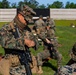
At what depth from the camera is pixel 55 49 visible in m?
13.3

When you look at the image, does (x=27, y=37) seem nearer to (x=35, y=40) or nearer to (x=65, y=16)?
(x=35, y=40)

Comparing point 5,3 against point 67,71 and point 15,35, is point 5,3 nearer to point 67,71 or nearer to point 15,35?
point 15,35

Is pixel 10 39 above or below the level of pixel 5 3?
above

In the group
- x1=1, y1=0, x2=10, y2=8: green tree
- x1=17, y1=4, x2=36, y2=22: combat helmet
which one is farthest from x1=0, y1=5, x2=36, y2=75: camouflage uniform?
x1=1, y1=0, x2=10, y2=8: green tree

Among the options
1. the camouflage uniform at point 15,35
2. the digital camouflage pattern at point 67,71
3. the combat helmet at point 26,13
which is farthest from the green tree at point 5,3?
the digital camouflage pattern at point 67,71

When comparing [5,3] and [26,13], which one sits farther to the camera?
[5,3]

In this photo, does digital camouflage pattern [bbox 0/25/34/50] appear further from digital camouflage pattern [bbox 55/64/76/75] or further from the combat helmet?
digital camouflage pattern [bbox 55/64/76/75]

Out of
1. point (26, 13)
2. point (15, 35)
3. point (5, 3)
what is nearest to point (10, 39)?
point (15, 35)

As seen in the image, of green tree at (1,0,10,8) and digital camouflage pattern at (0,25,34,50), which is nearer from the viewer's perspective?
digital camouflage pattern at (0,25,34,50)

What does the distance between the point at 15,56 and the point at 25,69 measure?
27 cm

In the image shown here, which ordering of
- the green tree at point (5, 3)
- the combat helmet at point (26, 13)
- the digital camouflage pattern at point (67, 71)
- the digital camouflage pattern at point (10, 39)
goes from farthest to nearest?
the green tree at point (5, 3), the combat helmet at point (26, 13), the digital camouflage pattern at point (10, 39), the digital camouflage pattern at point (67, 71)

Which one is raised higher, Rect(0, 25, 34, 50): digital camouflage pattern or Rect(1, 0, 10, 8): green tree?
Rect(0, 25, 34, 50): digital camouflage pattern

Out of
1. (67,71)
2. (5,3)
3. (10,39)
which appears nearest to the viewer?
(67,71)

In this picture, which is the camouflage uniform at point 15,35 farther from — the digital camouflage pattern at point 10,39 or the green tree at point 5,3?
the green tree at point 5,3
